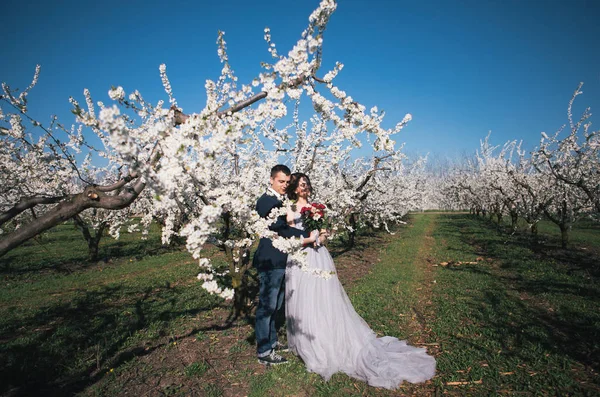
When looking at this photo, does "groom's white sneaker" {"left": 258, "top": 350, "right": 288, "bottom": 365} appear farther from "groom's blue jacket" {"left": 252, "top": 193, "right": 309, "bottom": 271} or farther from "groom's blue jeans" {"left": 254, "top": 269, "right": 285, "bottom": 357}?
"groom's blue jacket" {"left": 252, "top": 193, "right": 309, "bottom": 271}

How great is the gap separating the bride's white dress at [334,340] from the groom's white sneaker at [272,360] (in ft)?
0.95

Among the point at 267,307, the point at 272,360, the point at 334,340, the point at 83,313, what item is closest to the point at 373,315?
the point at 334,340

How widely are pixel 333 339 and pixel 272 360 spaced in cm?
101

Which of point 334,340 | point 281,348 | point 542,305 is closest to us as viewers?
point 334,340

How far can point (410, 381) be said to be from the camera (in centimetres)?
419

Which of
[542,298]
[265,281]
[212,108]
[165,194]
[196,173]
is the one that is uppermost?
[212,108]

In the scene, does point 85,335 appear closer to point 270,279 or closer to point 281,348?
point 281,348

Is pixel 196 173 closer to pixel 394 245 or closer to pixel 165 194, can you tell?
pixel 165 194

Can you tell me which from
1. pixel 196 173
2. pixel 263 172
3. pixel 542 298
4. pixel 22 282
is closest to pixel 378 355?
pixel 196 173

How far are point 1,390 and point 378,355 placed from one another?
537 centimetres

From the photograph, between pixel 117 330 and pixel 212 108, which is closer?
pixel 212 108

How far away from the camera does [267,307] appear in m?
4.70

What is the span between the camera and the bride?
4.31m

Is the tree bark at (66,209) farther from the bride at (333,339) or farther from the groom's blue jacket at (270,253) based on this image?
the bride at (333,339)
